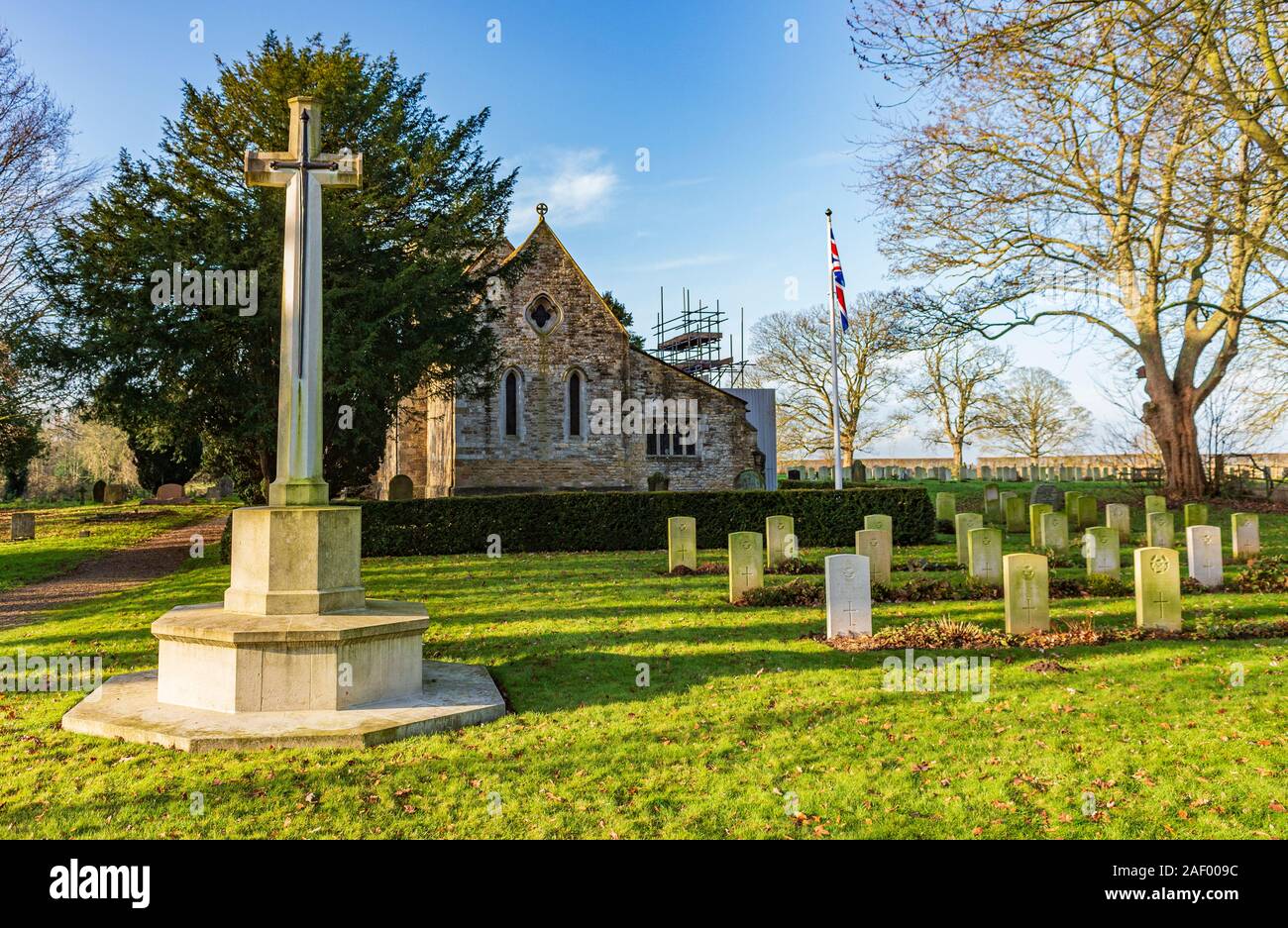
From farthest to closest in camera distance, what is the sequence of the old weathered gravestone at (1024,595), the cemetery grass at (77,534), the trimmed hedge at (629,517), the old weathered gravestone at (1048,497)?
the old weathered gravestone at (1048,497) < the trimmed hedge at (629,517) < the cemetery grass at (77,534) < the old weathered gravestone at (1024,595)

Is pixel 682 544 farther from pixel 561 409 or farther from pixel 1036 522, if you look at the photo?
pixel 561 409

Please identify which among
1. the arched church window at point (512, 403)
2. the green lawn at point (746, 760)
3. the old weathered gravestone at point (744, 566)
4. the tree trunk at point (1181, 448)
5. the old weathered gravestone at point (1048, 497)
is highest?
the arched church window at point (512, 403)

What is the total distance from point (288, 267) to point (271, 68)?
53.6 ft

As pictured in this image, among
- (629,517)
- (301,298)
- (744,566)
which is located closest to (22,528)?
(629,517)

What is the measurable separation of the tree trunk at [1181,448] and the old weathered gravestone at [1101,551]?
1467cm

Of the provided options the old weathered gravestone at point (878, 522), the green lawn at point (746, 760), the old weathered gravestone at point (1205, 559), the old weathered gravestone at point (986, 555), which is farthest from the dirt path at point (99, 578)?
the old weathered gravestone at point (1205, 559)

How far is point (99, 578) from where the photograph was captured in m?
16.1

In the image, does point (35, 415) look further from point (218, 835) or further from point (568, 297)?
point (218, 835)

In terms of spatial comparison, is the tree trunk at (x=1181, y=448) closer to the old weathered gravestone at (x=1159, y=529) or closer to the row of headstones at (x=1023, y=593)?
the old weathered gravestone at (x=1159, y=529)

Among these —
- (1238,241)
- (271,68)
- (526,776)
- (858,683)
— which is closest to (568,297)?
(271,68)

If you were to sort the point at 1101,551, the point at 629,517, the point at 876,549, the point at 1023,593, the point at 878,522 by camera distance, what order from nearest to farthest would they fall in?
the point at 1023,593, the point at 1101,551, the point at 876,549, the point at 878,522, the point at 629,517

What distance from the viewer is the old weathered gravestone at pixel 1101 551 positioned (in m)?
12.1

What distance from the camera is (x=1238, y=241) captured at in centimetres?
1770

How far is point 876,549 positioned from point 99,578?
15004mm
